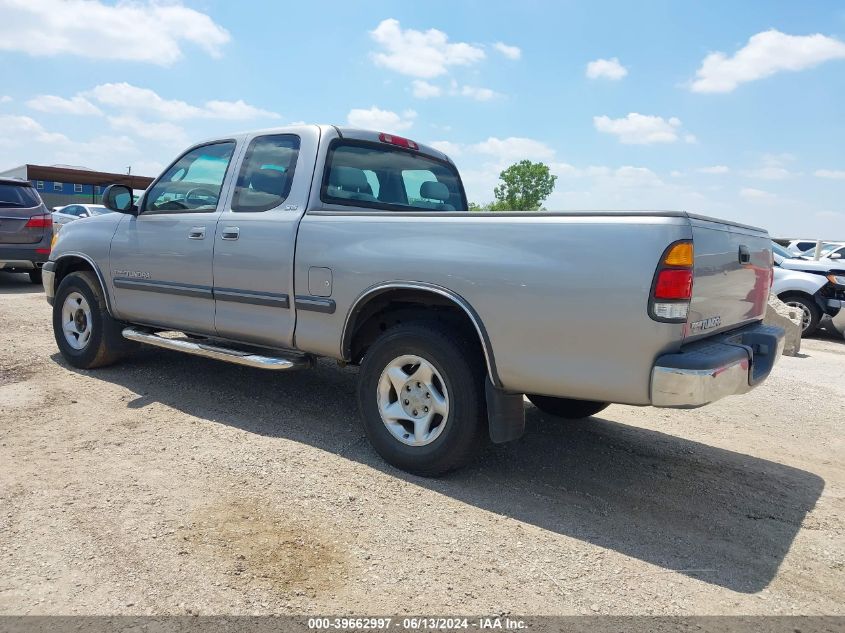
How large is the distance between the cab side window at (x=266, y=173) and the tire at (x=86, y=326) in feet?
6.11

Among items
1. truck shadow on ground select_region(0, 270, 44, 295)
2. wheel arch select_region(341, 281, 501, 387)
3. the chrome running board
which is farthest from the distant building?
wheel arch select_region(341, 281, 501, 387)

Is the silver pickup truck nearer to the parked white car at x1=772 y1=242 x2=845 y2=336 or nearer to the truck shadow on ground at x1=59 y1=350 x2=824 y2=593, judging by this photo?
the truck shadow on ground at x1=59 y1=350 x2=824 y2=593

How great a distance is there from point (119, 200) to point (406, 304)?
2.86 meters

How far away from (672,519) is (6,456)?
3.71 metres

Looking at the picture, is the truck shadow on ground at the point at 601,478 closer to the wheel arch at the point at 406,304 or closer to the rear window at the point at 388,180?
the wheel arch at the point at 406,304

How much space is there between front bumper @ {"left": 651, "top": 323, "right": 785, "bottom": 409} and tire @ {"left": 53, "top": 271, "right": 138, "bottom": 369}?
4526 mm

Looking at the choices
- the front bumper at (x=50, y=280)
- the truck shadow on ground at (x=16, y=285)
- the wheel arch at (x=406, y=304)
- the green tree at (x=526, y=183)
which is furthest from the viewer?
the green tree at (x=526, y=183)

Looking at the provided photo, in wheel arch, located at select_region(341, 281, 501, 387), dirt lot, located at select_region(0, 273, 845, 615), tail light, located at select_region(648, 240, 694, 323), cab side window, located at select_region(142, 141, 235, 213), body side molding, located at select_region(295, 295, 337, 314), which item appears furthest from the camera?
cab side window, located at select_region(142, 141, 235, 213)

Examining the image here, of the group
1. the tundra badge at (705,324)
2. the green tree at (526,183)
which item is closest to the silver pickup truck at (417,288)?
the tundra badge at (705,324)

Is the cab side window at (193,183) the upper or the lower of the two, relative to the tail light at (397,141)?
lower

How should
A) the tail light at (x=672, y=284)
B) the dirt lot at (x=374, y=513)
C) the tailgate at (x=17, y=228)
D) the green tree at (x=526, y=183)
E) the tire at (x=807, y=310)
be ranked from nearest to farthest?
the dirt lot at (x=374, y=513) → the tail light at (x=672, y=284) → the tailgate at (x=17, y=228) → the tire at (x=807, y=310) → the green tree at (x=526, y=183)

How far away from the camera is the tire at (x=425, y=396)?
3.54 meters

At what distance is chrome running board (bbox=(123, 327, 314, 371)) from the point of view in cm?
429

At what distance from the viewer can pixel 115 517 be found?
3.15 meters
